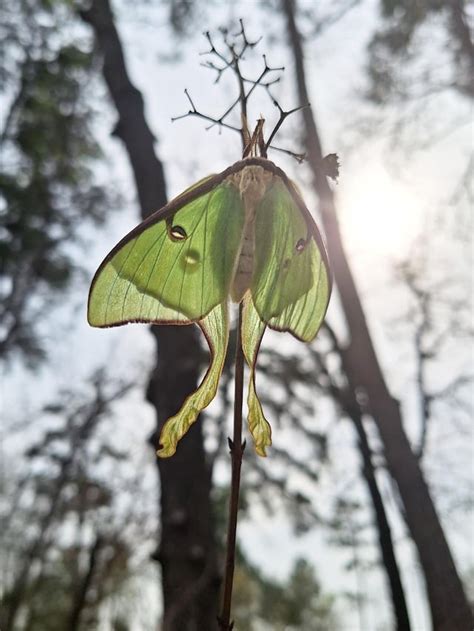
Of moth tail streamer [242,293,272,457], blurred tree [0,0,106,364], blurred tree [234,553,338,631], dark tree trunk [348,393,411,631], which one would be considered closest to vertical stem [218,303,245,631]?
moth tail streamer [242,293,272,457]

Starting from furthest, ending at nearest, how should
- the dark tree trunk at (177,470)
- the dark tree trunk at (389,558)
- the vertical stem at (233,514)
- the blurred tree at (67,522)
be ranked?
the blurred tree at (67,522), the dark tree trunk at (177,470), the dark tree trunk at (389,558), the vertical stem at (233,514)

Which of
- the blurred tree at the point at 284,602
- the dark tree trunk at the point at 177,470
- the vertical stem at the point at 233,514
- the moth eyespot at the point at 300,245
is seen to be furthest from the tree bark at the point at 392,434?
the blurred tree at the point at 284,602

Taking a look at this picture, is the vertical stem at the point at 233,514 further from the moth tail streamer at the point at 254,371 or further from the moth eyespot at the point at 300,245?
the moth eyespot at the point at 300,245

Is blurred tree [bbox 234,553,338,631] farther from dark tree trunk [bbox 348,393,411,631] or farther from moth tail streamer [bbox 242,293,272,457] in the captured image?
moth tail streamer [bbox 242,293,272,457]

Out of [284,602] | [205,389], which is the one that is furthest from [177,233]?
[284,602]

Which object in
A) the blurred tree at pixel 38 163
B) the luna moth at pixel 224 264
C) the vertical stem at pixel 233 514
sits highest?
the blurred tree at pixel 38 163

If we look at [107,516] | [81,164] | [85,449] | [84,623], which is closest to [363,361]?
[107,516]

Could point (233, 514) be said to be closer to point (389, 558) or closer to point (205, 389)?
point (205, 389)
